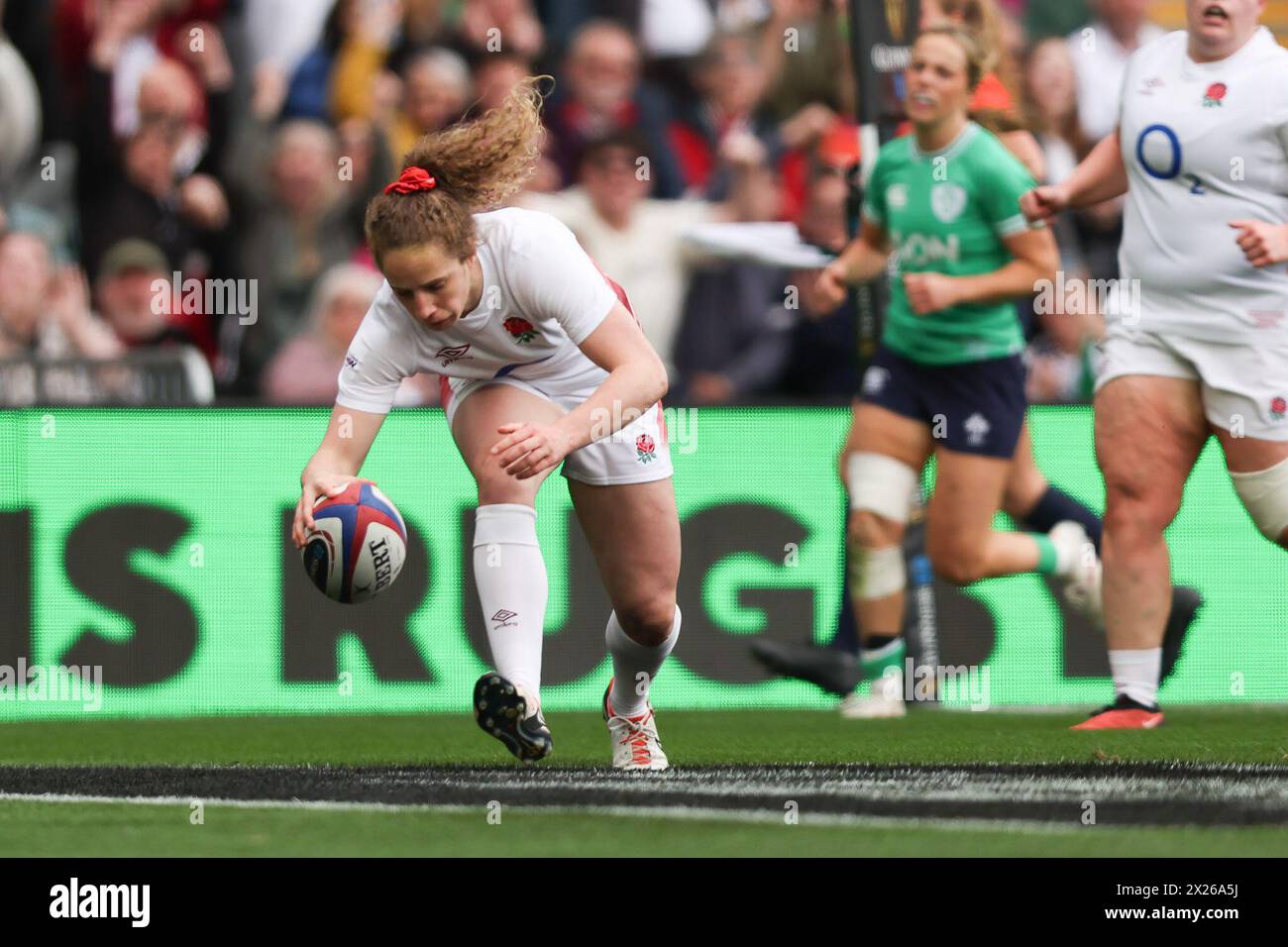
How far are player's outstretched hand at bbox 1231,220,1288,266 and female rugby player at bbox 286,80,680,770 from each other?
76.3 inches

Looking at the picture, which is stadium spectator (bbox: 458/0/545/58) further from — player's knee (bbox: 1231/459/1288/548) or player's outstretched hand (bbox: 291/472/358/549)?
player's outstretched hand (bbox: 291/472/358/549)

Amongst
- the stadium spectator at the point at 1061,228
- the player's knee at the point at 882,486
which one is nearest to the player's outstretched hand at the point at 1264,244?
the player's knee at the point at 882,486

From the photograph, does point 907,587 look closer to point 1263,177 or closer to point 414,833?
point 1263,177

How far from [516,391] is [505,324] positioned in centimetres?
24

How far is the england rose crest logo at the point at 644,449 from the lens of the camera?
6.18 metres

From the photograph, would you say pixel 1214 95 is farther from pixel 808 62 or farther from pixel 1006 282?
pixel 808 62

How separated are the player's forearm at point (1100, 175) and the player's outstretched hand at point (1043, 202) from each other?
0.12 feet

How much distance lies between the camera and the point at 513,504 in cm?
598

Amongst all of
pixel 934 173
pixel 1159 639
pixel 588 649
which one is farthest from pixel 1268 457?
pixel 588 649

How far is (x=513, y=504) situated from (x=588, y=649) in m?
3.54

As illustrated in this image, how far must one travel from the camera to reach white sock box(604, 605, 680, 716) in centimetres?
644

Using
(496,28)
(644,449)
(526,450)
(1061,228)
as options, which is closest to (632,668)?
(644,449)

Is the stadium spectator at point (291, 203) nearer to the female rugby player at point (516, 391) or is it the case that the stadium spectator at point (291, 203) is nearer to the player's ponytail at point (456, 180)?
the female rugby player at point (516, 391)
